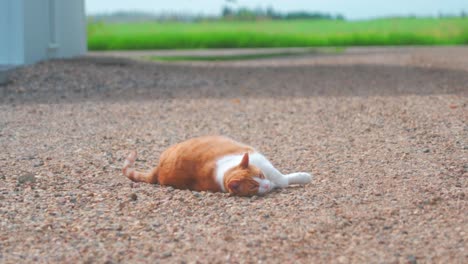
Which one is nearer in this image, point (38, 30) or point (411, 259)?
point (411, 259)

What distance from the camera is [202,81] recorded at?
507 inches

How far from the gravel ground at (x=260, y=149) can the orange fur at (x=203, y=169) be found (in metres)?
0.08

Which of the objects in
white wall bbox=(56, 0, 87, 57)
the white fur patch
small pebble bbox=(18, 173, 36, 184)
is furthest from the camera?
white wall bbox=(56, 0, 87, 57)

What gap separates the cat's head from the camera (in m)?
4.67

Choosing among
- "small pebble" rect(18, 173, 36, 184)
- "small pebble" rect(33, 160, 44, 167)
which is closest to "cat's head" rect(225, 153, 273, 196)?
"small pebble" rect(18, 173, 36, 184)

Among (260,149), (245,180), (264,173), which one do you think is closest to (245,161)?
(245,180)

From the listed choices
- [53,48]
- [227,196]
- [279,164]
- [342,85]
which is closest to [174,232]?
[227,196]

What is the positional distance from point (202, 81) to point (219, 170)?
815 cm

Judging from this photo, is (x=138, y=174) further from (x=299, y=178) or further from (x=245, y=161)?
(x=299, y=178)

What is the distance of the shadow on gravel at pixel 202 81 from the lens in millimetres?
11047

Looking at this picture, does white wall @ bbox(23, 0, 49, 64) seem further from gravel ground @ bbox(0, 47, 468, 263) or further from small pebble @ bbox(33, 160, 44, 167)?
small pebble @ bbox(33, 160, 44, 167)

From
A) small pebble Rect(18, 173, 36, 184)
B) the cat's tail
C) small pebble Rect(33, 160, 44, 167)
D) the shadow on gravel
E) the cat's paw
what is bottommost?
the shadow on gravel

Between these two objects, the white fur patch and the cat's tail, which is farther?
the cat's tail

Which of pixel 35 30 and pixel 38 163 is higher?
pixel 35 30
